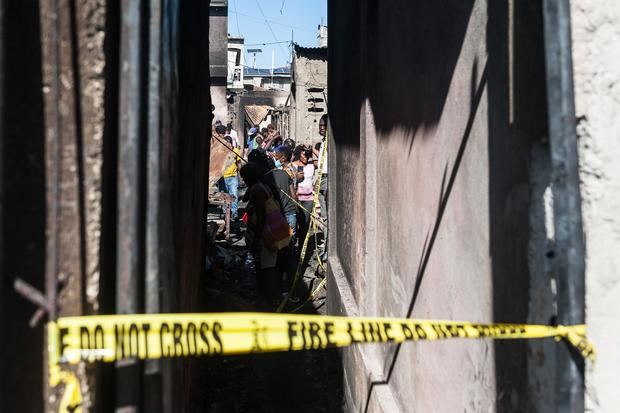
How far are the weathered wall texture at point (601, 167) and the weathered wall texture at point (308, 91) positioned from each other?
794 inches

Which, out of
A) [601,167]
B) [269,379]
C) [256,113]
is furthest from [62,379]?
[256,113]

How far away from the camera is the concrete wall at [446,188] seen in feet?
6.07

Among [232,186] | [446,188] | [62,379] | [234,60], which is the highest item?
[234,60]

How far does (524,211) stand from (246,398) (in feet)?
12.9

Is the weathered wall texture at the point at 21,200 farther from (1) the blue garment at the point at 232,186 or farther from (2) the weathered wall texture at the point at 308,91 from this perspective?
(2) the weathered wall texture at the point at 308,91

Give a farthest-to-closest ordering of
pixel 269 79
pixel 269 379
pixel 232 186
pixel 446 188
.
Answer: pixel 269 79, pixel 232 186, pixel 269 379, pixel 446 188

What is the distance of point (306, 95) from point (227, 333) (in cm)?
2119

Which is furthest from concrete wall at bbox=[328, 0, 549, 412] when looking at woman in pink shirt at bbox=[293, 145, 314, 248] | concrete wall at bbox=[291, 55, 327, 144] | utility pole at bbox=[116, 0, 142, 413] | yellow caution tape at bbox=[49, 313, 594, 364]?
concrete wall at bbox=[291, 55, 327, 144]

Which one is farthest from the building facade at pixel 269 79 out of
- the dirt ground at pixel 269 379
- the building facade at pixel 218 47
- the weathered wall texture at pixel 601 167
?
the weathered wall texture at pixel 601 167

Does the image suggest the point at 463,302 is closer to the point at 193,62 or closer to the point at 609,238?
the point at 609,238

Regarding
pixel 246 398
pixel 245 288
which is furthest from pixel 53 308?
pixel 245 288

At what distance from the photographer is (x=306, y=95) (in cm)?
2212

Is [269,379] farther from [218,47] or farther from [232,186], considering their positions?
[218,47]

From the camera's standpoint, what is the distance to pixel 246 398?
5145mm
